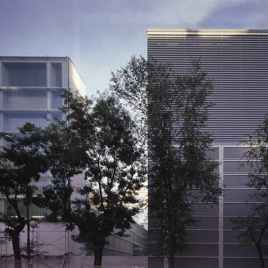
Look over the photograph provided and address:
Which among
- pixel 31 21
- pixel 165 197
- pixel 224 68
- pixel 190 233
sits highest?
pixel 31 21

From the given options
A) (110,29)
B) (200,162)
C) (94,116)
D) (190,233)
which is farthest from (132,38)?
(190,233)

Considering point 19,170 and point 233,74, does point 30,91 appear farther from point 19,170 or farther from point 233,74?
point 233,74

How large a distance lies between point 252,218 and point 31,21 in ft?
35.8

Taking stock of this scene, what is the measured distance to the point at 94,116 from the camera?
1762 cm

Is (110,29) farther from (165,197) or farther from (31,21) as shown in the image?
(165,197)

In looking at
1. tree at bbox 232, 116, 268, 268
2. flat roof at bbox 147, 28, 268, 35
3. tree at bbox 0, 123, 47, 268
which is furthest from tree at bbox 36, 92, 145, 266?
flat roof at bbox 147, 28, 268, 35

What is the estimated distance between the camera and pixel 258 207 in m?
18.8

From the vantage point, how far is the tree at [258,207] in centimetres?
1805

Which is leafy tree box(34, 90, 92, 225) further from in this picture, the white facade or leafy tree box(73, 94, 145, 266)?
the white facade

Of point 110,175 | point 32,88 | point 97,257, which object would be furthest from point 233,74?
point 97,257

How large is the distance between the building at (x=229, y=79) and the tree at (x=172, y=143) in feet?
11.2

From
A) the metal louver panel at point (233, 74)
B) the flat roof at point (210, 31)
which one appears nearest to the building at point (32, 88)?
the flat roof at point (210, 31)

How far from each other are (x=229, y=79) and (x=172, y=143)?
17.9ft

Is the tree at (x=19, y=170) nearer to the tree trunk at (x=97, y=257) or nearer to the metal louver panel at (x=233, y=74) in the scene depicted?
the tree trunk at (x=97, y=257)
